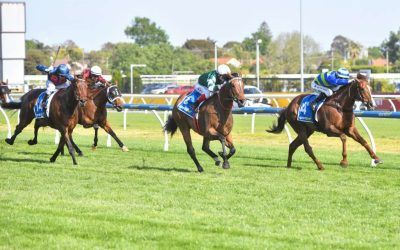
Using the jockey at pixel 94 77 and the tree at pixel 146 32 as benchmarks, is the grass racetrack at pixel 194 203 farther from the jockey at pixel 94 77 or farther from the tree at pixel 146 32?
the tree at pixel 146 32

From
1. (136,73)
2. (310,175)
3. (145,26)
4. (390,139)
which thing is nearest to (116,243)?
(310,175)

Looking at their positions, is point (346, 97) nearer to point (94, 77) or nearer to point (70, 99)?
point (70, 99)

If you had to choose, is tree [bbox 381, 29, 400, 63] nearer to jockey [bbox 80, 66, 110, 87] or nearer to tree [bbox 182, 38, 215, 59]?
tree [bbox 182, 38, 215, 59]

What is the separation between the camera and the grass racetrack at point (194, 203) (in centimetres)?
741

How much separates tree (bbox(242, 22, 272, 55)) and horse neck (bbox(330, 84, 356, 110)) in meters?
110

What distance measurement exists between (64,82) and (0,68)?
99.0 feet

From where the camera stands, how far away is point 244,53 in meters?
118

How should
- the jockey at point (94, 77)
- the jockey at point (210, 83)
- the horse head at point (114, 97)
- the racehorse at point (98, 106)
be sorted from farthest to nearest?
the jockey at point (94, 77), the horse head at point (114, 97), the racehorse at point (98, 106), the jockey at point (210, 83)

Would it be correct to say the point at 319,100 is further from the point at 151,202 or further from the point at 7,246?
the point at 7,246

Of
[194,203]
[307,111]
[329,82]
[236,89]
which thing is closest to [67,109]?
[236,89]

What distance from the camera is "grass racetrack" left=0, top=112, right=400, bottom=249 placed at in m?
7.41

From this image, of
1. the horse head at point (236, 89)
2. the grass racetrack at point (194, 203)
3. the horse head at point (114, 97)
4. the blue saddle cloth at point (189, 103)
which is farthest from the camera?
the horse head at point (114, 97)

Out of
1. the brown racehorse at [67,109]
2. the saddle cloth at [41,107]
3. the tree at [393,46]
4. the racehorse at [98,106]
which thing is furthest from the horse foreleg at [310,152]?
the tree at [393,46]

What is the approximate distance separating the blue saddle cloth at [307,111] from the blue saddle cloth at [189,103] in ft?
5.99
